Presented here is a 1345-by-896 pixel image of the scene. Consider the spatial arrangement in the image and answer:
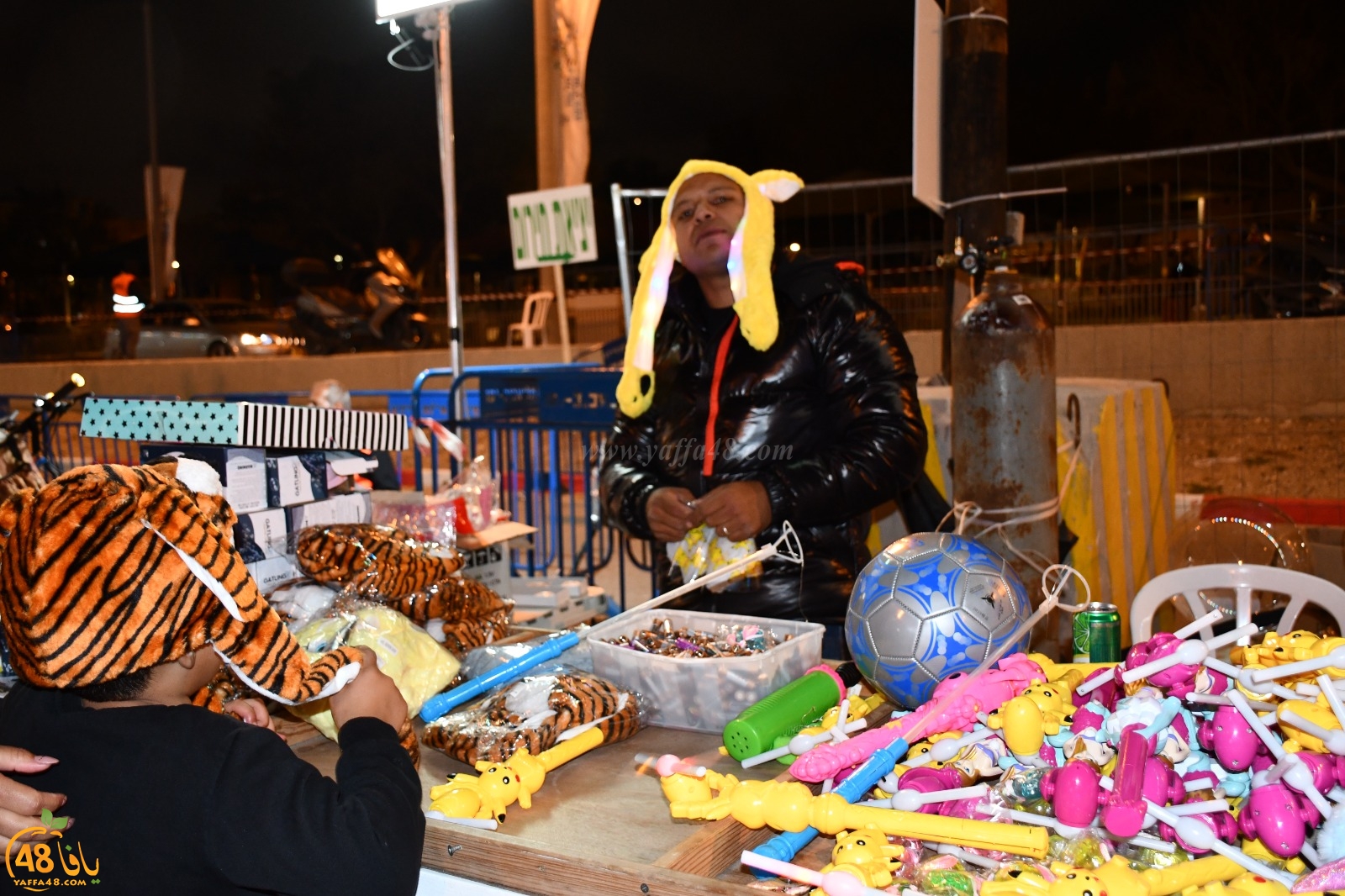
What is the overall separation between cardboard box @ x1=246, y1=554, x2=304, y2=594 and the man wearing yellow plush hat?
86cm

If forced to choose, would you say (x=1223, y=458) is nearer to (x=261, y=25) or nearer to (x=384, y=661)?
(x=384, y=661)

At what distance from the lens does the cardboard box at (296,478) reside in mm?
2322

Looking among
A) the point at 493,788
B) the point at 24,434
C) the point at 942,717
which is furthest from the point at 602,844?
the point at 24,434

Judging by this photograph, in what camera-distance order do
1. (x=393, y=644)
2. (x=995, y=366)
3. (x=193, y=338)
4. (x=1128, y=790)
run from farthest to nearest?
(x=193, y=338)
(x=995, y=366)
(x=393, y=644)
(x=1128, y=790)

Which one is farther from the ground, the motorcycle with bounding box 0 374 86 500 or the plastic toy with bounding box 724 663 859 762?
the motorcycle with bounding box 0 374 86 500

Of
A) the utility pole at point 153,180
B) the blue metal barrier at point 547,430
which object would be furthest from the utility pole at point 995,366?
the utility pole at point 153,180

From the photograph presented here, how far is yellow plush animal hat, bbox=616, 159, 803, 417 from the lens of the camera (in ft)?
9.01

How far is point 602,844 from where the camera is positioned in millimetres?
1396

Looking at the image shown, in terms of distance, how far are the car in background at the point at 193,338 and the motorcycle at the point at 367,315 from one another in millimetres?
847

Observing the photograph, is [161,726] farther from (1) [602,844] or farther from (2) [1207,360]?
(2) [1207,360]

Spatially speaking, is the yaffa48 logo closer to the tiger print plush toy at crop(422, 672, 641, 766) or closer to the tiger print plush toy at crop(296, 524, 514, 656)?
the tiger print plush toy at crop(422, 672, 641, 766)

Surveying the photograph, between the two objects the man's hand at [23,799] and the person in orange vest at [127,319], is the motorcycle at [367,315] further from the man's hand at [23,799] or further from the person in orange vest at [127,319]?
the man's hand at [23,799]

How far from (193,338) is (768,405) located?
19448 millimetres

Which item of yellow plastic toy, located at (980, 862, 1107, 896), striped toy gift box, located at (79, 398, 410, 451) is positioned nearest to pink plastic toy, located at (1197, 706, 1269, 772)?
yellow plastic toy, located at (980, 862, 1107, 896)
